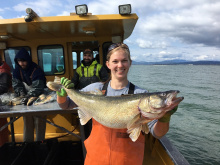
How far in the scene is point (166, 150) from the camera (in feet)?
12.4

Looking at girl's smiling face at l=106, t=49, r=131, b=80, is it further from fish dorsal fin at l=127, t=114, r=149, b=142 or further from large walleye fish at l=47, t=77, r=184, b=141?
fish dorsal fin at l=127, t=114, r=149, b=142

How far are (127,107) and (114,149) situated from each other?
0.57 metres

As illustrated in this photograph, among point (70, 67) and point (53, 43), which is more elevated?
point (53, 43)

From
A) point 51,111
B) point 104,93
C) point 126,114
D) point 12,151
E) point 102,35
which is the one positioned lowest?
point 12,151

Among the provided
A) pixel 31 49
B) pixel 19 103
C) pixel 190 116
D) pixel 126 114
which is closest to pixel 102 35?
pixel 31 49

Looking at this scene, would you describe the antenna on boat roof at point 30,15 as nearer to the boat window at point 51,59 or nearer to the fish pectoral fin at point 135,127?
the boat window at point 51,59

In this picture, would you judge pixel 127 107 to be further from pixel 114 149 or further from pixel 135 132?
pixel 114 149

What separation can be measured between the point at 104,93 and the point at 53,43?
4.88 metres

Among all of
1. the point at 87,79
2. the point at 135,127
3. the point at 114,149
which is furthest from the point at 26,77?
the point at 135,127

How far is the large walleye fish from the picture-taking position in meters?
1.83

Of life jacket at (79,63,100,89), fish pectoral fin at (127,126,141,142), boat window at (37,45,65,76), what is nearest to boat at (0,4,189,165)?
boat window at (37,45,65,76)

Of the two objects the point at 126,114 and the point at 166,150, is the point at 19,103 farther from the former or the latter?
the point at 166,150

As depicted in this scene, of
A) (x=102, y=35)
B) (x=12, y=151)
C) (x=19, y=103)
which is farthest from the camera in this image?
(x=102, y=35)

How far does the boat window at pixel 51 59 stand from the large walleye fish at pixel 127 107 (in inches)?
174
